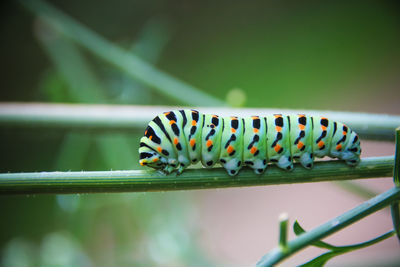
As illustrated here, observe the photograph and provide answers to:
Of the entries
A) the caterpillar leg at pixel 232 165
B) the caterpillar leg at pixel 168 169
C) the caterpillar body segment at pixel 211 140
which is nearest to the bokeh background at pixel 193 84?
the caterpillar body segment at pixel 211 140

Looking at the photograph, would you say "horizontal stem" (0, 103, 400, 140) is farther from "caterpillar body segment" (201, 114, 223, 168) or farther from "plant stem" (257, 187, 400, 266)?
"plant stem" (257, 187, 400, 266)

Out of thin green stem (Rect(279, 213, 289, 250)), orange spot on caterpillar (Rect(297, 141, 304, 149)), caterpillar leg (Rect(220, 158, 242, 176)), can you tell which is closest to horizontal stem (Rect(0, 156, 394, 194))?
caterpillar leg (Rect(220, 158, 242, 176))

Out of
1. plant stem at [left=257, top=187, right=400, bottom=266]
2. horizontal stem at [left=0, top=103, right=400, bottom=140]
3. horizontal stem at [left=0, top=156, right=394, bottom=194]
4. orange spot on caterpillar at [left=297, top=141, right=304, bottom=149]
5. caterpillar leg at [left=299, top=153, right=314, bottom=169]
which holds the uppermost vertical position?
horizontal stem at [left=0, top=103, right=400, bottom=140]

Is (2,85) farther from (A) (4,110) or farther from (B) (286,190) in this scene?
(B) (286,190)

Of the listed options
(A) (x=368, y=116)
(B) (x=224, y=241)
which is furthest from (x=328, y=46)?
(A) (x=368, y=116)

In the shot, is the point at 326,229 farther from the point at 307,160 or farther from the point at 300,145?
the point at 300,145

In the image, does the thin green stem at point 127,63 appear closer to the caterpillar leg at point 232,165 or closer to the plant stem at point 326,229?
the caterpillar leg at point 232,165
